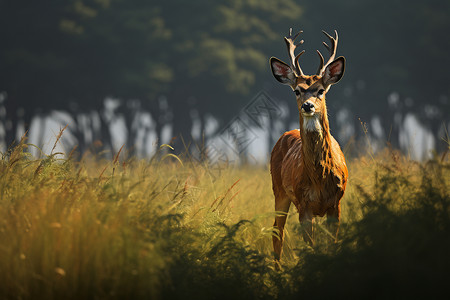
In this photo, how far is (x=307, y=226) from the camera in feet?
17.4

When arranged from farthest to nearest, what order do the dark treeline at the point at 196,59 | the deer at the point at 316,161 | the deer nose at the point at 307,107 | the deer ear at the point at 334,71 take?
1. the dark treeline at the point at 196,59
2. the deer ear at the point at 334,71
3. the deer at the point at 316,161
4. the deer nose at the point at 307,107

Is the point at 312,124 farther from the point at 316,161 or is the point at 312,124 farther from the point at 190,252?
the point at 190,252

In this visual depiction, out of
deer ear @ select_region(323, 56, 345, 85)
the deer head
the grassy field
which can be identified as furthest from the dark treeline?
the grassy field

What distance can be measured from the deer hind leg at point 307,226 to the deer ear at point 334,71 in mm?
1468

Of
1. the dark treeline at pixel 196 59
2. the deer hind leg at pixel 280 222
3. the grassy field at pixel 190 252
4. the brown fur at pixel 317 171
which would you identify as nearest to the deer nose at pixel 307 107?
the brown fur at pixel 317 171

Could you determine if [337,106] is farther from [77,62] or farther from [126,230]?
[126,230]

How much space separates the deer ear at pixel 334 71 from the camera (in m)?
6.31

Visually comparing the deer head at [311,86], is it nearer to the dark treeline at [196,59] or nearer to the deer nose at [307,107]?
the deer nose at [307,107]

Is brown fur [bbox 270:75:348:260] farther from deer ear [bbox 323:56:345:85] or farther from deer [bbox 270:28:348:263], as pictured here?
deer ear [bbox 323:56:345:85]

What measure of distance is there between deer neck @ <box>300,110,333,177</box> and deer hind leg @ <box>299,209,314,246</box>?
0.38m

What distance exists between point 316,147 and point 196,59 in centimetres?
2514

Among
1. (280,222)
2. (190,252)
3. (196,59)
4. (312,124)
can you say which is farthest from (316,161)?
(196,59)

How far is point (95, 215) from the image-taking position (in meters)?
4.28

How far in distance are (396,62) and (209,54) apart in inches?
411
